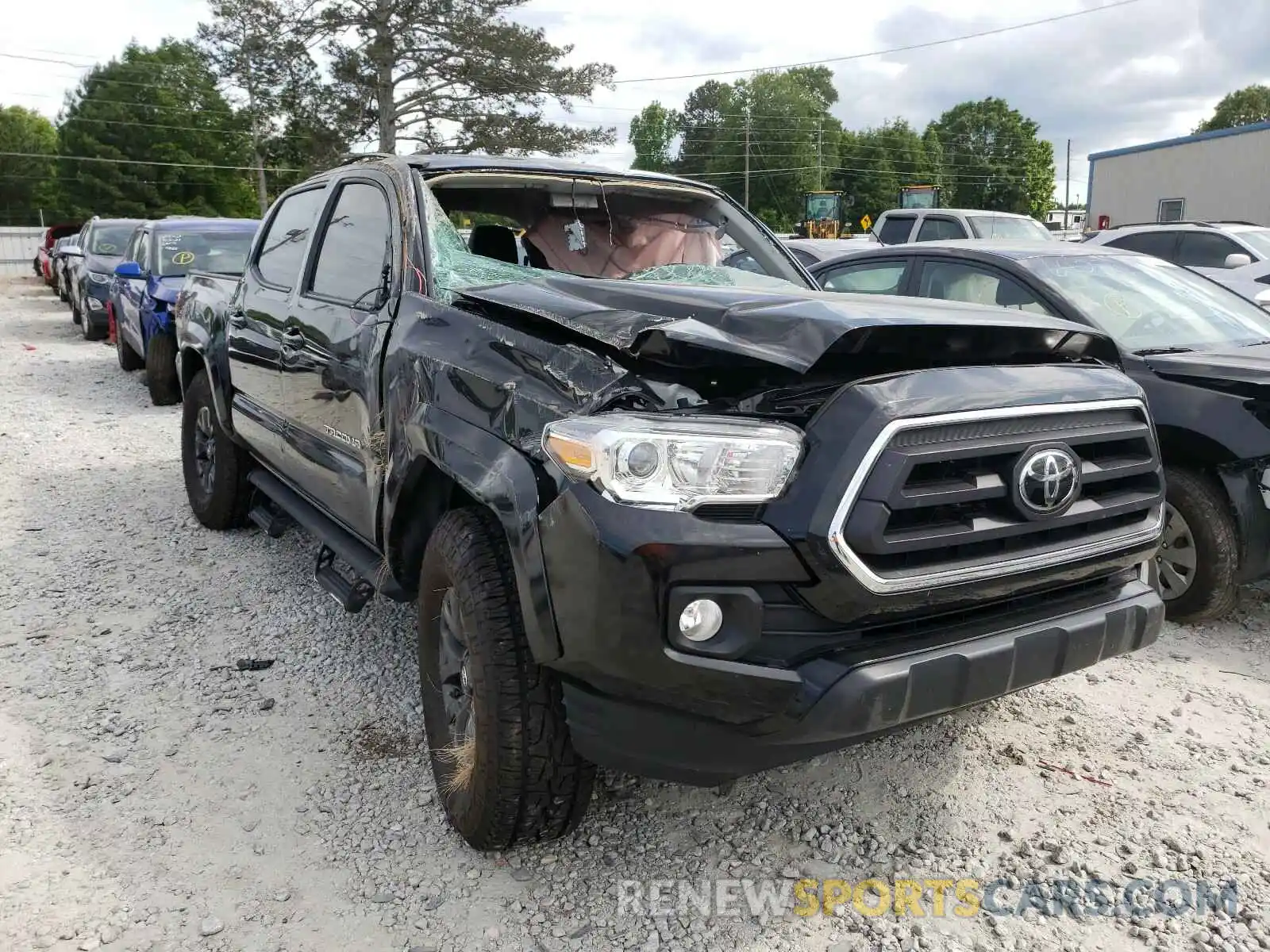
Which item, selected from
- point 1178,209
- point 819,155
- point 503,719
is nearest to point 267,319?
point 503,719

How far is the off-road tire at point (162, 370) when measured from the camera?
907 centimetres

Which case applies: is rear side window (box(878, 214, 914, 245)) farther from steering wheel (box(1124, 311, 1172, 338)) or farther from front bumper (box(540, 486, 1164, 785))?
front bumper (box(540, 486, 1164, 785))

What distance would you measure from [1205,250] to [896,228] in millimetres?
3982

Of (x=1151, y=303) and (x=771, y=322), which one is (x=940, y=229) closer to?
(x=1151, y=303)

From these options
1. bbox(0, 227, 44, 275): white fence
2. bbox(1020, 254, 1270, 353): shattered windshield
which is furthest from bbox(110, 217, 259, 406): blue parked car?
bbox(0, 227, 44, 275): white fence

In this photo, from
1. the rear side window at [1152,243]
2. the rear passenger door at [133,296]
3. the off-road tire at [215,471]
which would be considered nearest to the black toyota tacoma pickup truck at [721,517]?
the off-road tire at [215,471]

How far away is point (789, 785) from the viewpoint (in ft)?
9.96

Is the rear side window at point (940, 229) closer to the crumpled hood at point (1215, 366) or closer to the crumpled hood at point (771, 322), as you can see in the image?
the crumpled hood at point (1215, 366)

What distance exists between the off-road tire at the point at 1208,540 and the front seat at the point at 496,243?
2900 mm

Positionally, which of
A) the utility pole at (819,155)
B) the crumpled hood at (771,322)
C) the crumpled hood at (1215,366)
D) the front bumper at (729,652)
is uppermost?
the utility pole at (819,155)

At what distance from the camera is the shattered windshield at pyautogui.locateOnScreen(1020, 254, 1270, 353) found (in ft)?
15.2

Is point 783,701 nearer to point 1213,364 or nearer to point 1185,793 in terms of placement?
point 1185,793

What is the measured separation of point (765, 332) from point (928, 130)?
3957 inches

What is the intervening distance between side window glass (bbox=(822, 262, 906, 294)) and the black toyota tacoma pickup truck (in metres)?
3.31
